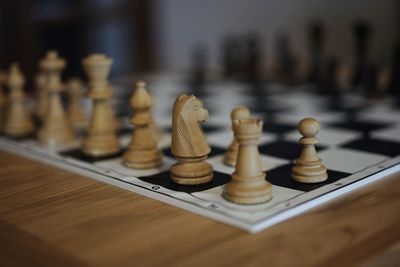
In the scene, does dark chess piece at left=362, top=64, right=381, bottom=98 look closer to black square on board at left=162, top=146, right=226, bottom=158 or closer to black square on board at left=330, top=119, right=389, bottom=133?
black square on board at left=330, top=119, right=389, bottom=133

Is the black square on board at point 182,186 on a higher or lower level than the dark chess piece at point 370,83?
lower

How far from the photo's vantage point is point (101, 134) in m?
1.29

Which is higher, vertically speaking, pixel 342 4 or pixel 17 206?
pixel 342 4

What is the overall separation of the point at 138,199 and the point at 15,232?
0.22m

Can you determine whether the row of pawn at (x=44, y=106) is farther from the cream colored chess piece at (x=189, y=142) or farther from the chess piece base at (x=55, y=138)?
the cream colored chess piece at (x=189, y=142)

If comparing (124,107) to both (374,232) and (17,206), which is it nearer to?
(17,206)

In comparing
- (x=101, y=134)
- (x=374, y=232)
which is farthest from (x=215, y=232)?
(x=101, y=134)

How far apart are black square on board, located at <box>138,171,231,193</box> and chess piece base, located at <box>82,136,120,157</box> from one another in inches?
8.4

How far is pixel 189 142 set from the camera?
1.00m

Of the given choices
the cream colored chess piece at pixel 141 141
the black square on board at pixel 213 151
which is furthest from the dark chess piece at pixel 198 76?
the cream colored chess piece at pixel 141 141

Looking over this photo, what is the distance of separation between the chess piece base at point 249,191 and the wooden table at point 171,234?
7cm

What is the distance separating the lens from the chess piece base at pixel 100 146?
127cm

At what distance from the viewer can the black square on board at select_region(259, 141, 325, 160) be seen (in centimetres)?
124

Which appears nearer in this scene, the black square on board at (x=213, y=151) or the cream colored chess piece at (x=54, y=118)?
the black square on board at (x=213, y=151)
